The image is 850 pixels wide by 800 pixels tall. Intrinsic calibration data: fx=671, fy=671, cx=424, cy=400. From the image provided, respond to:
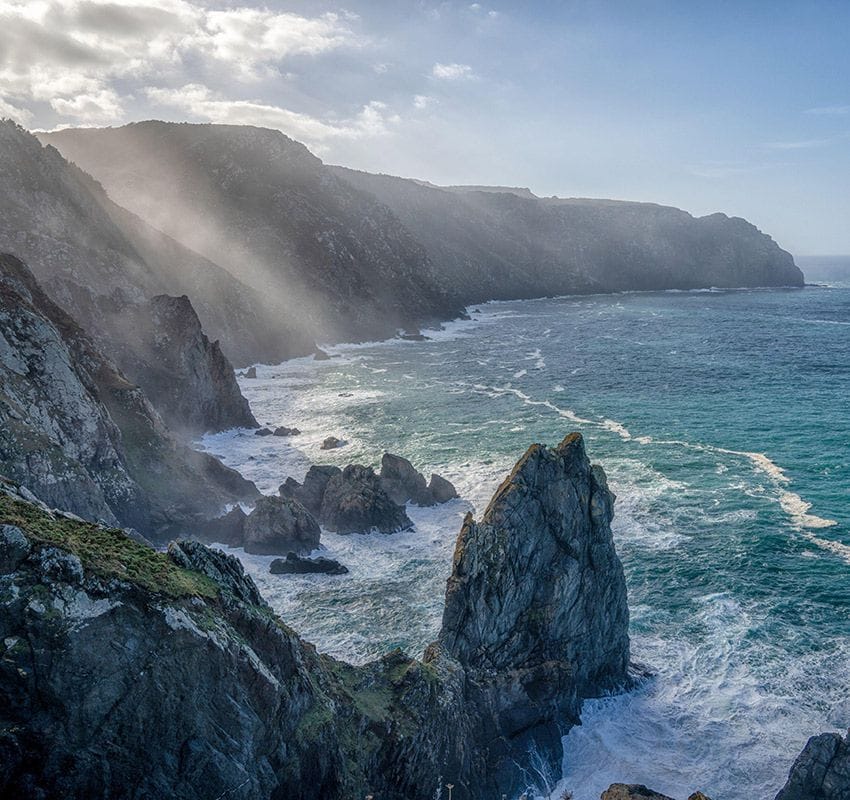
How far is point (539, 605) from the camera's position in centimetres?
2762

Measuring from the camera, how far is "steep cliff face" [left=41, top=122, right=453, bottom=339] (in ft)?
417

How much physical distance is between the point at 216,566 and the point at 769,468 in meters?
47.0

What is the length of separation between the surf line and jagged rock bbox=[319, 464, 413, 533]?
25352 millimetres

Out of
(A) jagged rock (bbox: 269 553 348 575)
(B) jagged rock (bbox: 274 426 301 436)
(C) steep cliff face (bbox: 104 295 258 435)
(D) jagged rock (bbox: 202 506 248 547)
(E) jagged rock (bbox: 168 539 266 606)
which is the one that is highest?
(C) steep cliff face (bbox: 104 295 258 435)

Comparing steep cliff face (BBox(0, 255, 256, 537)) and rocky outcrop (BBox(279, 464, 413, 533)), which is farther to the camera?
rocky outcrop (BBox(279, 464, 413, 533))

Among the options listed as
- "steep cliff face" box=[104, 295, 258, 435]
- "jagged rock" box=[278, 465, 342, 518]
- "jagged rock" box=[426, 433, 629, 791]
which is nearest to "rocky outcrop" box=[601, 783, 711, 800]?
"jagged rock" box=[426, 433, 629, 791]

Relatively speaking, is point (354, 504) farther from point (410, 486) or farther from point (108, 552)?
point (108, 552)

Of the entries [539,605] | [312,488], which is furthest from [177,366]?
[539,605]

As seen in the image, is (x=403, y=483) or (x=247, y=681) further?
(x=403, y=483)

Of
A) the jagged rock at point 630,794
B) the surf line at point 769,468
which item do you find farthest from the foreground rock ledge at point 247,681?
the surf line at point 769,468

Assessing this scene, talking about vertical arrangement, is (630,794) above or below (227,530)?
below

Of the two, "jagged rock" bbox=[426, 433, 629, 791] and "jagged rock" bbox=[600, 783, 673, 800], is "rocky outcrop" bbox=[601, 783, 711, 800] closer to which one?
"jagged rock" bbox=[600, 783, 673, 800]

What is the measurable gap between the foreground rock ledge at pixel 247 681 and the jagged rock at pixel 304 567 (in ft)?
46.1

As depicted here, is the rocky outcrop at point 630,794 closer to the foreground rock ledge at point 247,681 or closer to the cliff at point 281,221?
the foreground rock ledge at point 247,681
